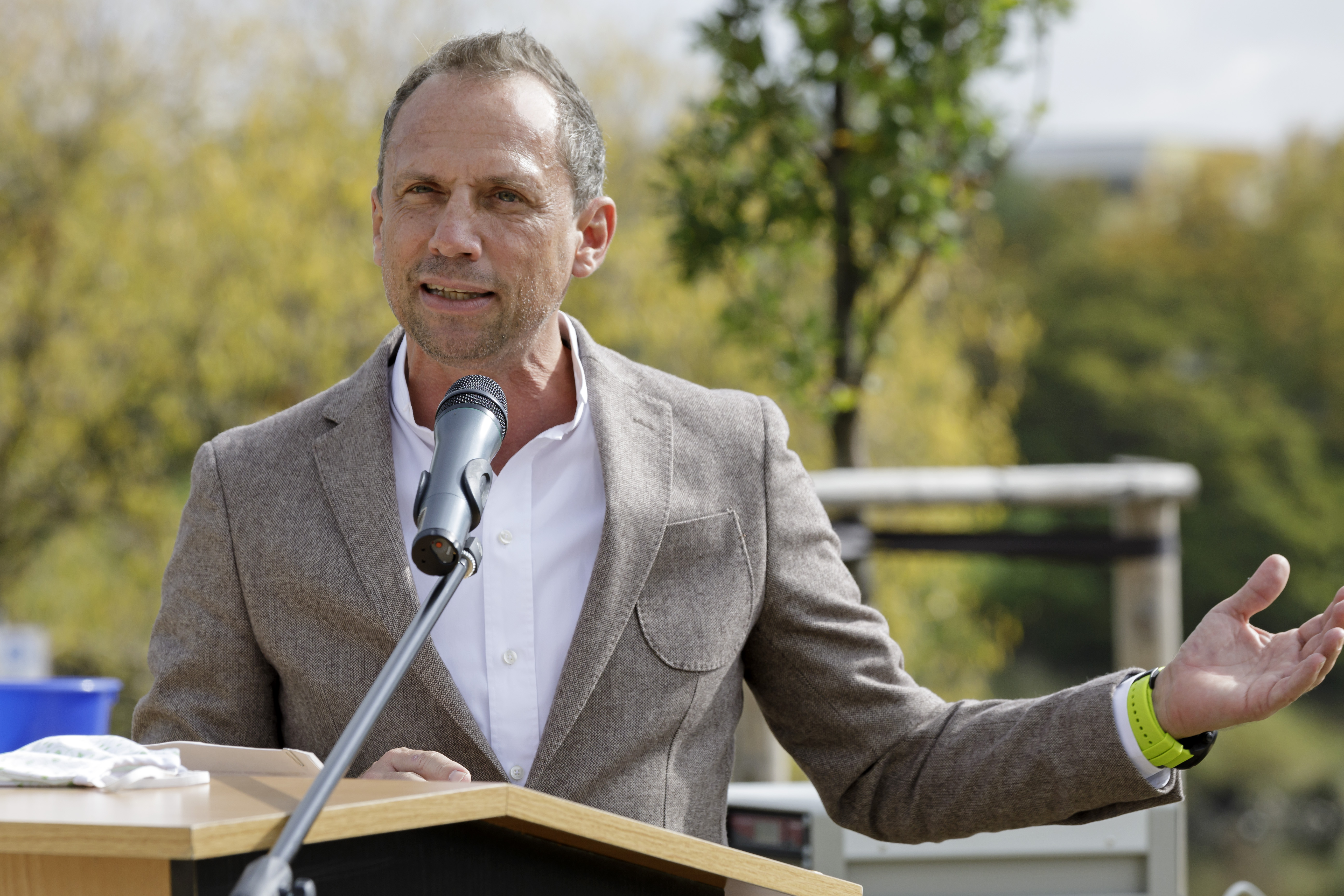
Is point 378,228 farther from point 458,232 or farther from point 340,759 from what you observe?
point 340,759

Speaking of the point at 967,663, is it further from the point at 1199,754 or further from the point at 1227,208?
the point at 1227,208

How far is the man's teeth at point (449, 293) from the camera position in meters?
1.73

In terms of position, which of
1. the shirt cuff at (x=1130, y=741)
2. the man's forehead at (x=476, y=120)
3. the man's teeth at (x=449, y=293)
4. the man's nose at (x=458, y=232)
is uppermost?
the man's forehead at (x=476, y=120)

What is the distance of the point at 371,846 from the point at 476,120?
928mm

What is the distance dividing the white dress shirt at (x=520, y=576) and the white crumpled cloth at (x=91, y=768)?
0.54 m

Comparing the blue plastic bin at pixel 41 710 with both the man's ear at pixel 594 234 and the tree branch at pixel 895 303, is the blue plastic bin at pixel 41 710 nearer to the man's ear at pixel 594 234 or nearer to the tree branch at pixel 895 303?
the man's ear at pixel 594 234

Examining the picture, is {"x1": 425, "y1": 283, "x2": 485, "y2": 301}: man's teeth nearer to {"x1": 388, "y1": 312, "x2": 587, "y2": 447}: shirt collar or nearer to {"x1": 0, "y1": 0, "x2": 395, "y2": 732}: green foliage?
{"x1": 388, "y1": 312, "x2": 587, "y2": 447}: shirt collar

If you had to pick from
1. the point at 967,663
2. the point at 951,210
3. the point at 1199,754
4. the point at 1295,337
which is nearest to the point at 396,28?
the point at 967,663

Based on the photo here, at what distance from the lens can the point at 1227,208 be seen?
28.8 m

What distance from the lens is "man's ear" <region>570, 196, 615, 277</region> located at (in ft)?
6.32

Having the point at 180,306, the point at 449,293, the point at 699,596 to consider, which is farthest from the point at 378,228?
the point at 180,306

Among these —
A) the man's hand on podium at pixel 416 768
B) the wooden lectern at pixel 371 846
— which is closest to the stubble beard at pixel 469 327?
the man's hand on podium at pixel 416 768

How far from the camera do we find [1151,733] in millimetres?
1669

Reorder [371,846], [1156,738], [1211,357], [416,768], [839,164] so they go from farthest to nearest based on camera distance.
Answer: [1211,357], [839,164], [1156,738], [416,768], [371,846]
